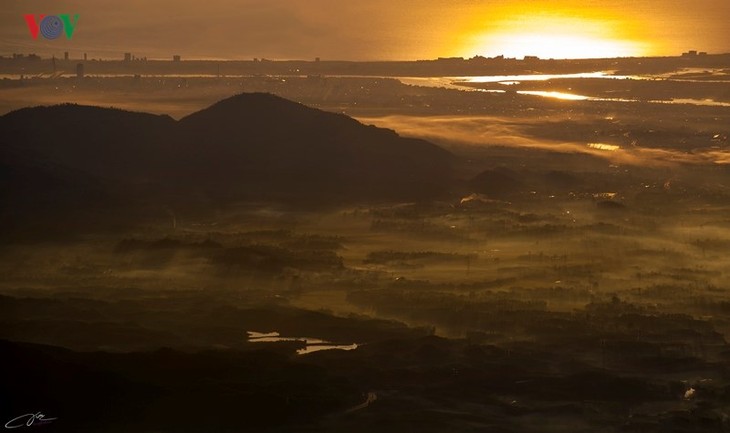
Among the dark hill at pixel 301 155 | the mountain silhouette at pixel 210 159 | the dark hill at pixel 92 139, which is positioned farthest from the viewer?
the dark hill at pixel 301 155

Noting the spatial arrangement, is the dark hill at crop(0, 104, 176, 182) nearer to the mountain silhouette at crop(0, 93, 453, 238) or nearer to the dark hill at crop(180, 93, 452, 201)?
the mountain silhouette at crop(0, 93, 453, 238)

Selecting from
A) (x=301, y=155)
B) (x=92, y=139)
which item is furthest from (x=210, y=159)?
(x=92, y=139)

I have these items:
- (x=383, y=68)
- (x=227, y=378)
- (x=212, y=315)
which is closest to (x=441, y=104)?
(x=383, y=68)

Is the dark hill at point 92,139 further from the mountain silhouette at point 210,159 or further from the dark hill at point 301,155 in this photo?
the dark hill at point 301,155

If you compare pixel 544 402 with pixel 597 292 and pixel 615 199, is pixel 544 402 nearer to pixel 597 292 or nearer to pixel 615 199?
pixel 597 292

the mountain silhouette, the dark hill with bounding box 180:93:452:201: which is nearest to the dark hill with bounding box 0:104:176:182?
the mountain silhouette

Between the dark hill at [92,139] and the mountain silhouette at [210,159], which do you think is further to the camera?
Result: the dark hill at [92,139]

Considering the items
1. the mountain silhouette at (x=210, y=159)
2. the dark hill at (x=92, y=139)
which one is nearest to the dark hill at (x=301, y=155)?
the mountain silhouette at (x=210, y=159)

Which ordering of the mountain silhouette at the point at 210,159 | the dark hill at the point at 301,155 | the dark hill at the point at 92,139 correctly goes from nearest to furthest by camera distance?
the mountain silhouette at the point at 210,159
the dark hill at the point at 92,139
the dark hill at the point at 301,155

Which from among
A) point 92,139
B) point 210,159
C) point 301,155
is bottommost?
point 210,159

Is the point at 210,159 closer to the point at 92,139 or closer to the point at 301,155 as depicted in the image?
the point at 301,155

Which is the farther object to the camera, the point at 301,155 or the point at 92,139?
the point at 301,155
